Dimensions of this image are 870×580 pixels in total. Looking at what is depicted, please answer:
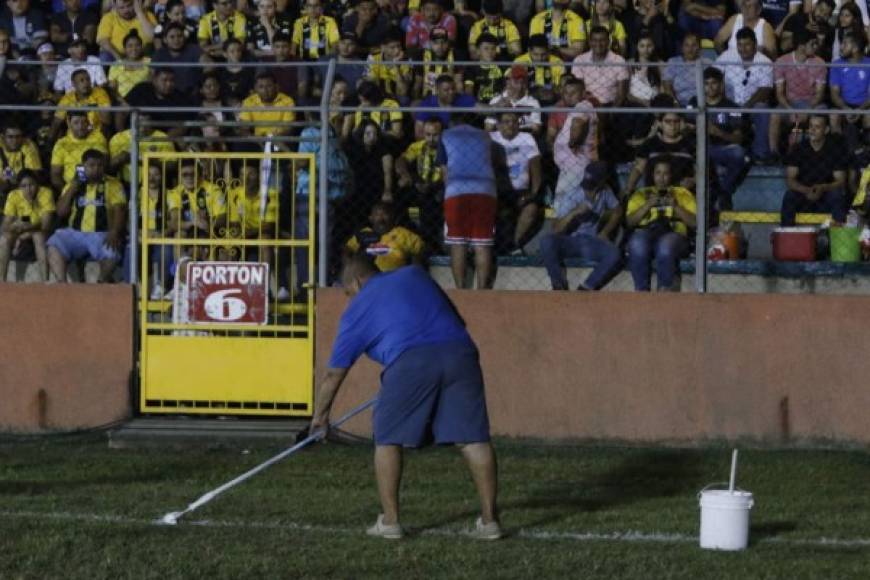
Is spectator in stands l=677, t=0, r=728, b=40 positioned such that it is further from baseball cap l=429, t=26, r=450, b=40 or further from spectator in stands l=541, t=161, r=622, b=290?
spectator in stands l=541, t=161, r=622, b=290

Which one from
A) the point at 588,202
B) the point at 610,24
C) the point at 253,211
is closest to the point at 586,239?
the point at 588,202

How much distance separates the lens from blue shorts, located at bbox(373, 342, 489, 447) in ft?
31.6

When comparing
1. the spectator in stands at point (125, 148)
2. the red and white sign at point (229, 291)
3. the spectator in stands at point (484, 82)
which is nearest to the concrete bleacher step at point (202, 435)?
the red and white sign at point (229, 291)

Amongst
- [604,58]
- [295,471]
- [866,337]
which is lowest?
[295,471]

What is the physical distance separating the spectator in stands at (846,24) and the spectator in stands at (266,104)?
5075 mm

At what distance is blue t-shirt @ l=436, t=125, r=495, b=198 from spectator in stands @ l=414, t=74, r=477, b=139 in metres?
0.64

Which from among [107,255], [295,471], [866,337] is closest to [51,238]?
[107,255]

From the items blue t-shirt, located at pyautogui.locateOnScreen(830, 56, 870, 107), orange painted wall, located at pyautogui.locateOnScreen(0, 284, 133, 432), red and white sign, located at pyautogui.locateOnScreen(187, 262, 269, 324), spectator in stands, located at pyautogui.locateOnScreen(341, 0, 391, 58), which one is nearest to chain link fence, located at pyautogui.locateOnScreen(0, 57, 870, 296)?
blue t-shirt, located at pyautogui.locateOnScreen(830, 56, 870, 107)

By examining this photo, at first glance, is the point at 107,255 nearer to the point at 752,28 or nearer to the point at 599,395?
the point at 599,395

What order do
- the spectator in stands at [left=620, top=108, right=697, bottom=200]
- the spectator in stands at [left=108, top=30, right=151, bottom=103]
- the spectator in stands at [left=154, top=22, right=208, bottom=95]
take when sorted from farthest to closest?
the spectator in stands at [left=154, top=22, right=208, bottom=95] → the spectator in stands at [left=108, top=30, right=151, bottom=103] → the spectator in stands at [left=620, top=108, right=697, bottom=200]

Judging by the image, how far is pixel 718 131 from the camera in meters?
15.2

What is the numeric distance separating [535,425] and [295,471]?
7.62 ft

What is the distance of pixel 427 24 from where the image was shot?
17.7 m

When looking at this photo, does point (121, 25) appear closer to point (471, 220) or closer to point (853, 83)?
point (471, 220)
